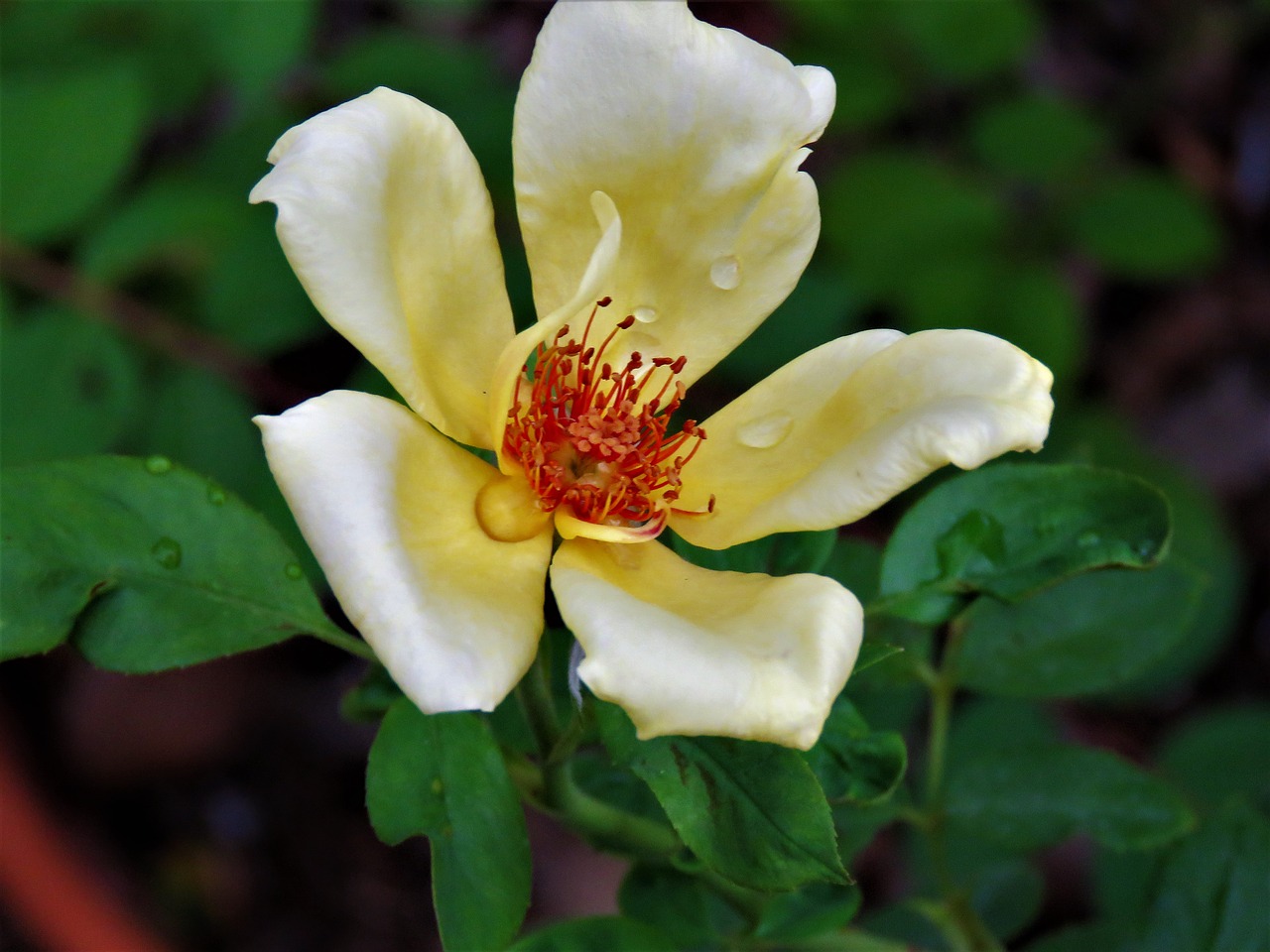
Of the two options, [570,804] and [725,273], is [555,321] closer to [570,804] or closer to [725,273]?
[725,273]

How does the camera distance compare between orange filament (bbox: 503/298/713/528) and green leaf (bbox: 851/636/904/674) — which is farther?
orange filament (bbox: 503/298/713/528)

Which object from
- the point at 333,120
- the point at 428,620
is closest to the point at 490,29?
the point at 333,120

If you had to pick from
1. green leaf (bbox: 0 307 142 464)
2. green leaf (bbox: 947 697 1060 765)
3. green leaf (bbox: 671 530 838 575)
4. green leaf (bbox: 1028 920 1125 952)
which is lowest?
green leaf (bbox: 947 697 1060 765)

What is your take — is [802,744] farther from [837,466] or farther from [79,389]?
[79,389]

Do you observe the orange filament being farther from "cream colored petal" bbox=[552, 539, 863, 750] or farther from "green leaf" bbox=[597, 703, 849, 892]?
"green leaf" bbox=[597, 703, 849, 892]

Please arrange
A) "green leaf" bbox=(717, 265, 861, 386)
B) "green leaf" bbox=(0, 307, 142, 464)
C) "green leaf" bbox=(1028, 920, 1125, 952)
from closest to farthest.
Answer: "green leaf" bbox=(1028, 920, 1125, 952) → "green leaf" bbox=(0, 307, 142, 464) → "green leaf" bbox=(717, 265, 861, 386)

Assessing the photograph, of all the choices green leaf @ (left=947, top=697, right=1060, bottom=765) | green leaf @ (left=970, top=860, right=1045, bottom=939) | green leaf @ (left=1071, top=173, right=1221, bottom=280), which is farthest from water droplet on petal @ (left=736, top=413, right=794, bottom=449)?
green leaf @ (left=1071, top=173, right=1221, bottom=280)

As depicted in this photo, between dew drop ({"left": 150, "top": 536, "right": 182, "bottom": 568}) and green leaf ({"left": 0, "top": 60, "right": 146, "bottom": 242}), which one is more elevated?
dew drop ({"left": 150, "top": 536, "right": 182, "bottom": 568})
